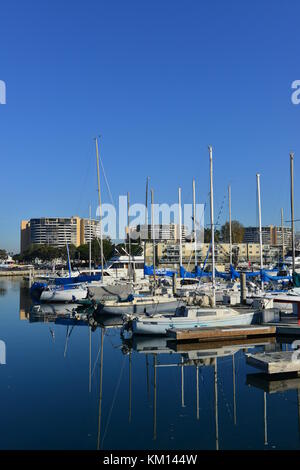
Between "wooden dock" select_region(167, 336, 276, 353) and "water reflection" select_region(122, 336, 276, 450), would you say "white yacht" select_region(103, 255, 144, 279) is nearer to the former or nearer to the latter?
"water reflection" select_region(122, 336, 276, 450)

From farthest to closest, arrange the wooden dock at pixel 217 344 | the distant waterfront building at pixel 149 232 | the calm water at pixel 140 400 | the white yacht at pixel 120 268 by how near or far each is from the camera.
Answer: the white yacht at pixel 120 268 < the distant waterfront building at pixel 149 232 < the wooden dock at pixel 217 344 < the calm water at pixel 140 400

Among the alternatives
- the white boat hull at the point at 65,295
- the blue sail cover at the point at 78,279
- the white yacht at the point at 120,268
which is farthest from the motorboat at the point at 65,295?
the white yacht at the point at 120,268

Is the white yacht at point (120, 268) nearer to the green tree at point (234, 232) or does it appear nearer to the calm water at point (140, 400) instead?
the calm water at point (140, 400)

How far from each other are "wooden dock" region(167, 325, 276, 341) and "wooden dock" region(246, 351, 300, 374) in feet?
20.2

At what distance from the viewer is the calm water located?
1277 centimetres

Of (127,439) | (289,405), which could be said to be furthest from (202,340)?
(127,439)

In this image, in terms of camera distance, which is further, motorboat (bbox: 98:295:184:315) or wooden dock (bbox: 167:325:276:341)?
motorboat (bbox: 98:295:184:315)

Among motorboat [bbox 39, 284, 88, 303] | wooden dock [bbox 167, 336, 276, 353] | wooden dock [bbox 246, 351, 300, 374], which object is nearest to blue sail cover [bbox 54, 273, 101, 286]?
motorboat [bbox 39, 284, 88, 303]

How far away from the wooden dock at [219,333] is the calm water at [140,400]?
0.91 metres

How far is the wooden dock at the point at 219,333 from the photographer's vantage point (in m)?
25.1

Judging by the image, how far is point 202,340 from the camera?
25.5 meters

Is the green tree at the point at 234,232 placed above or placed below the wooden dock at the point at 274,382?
above

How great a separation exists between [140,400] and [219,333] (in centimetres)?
1016
